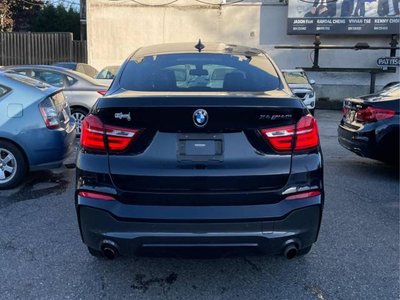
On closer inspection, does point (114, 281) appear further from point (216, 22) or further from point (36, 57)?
point (36, 57)

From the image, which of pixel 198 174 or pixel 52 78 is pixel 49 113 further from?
pixel 52 78

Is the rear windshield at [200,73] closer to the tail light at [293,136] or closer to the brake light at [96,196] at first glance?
the tail light at [293,136]

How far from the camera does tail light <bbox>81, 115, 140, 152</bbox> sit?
9.50 feet

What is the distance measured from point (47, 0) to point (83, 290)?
116ft

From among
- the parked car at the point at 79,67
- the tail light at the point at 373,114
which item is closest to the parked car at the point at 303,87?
the tail light at the point at 373,114

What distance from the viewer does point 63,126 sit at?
590cm

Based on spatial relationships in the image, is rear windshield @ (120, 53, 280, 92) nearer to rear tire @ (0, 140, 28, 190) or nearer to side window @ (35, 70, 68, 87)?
rear tire @ (0, 140, 28, 190)

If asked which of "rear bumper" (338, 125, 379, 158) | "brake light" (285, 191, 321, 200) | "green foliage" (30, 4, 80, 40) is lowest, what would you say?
"rear bumper" (338, 125, 379, 158)

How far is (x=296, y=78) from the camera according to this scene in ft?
45.8

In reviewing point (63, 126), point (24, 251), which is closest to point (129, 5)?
point (63, 126)

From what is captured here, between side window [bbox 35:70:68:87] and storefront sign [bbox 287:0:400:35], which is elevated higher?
storefront sign [bbox 287:0:400:35]

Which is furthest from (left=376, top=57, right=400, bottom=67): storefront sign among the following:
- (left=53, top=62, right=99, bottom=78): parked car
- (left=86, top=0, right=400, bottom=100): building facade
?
(left=53, top=62, right=99, bottom=78): parked car

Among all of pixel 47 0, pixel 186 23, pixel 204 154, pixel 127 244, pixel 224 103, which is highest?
pixel 47 0

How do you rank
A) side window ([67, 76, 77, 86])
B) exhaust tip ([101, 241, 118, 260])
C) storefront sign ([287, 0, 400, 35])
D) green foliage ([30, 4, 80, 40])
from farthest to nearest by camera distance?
green foliage ([30, 4, 80, 40]), storefront sign ([287, 0, 400, 35]), side window ([67, 76, 77, 86]), exhaust tip ([101, 241, 118, 260])
